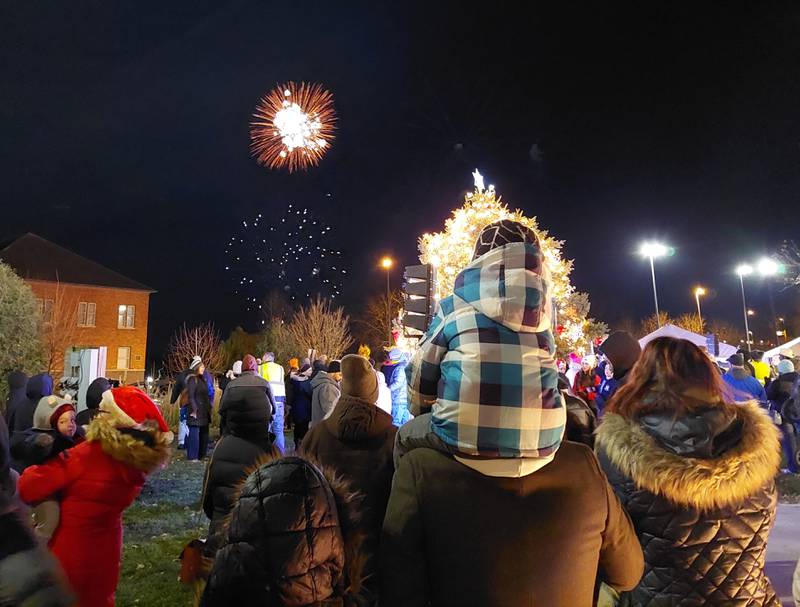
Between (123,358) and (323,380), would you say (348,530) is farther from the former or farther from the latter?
(123,358)

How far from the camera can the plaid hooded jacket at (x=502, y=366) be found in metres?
1.79

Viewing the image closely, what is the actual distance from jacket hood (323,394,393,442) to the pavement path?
4.19m

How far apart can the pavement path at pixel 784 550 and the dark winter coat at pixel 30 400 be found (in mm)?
7934

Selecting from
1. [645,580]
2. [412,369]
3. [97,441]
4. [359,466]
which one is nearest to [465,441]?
[412,369]

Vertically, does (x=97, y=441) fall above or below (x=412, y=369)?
below

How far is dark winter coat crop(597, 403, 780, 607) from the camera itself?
96.9 inches

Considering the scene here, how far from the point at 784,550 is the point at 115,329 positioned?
183ft

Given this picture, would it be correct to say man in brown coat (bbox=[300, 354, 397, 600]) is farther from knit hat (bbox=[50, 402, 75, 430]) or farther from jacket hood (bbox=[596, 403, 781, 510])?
knit hat (bbox=[50, 402, 75, 430])

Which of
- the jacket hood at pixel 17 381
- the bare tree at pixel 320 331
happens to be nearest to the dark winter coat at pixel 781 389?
the jacket hood at pixel 17 381

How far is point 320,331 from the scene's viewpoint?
41281mm

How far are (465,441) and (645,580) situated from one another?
158cm

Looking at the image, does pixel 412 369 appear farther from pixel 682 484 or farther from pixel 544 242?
pixel 544 242

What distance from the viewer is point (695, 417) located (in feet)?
8.30

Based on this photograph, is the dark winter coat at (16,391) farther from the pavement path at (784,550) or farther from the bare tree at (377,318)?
the bare tree at (377,318)
